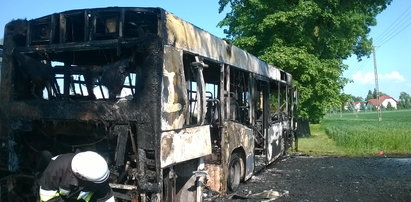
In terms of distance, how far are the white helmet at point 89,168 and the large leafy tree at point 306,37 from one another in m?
15.7

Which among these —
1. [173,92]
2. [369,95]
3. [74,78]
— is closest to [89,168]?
[173,92]

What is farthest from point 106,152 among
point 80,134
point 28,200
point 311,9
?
point 311,9

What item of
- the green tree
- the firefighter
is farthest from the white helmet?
the green tree

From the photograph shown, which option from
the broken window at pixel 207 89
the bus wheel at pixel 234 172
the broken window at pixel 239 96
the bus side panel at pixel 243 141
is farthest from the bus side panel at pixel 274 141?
the broken window at pixel 207 89

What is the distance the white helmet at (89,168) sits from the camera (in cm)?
351

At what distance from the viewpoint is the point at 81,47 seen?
5449mm

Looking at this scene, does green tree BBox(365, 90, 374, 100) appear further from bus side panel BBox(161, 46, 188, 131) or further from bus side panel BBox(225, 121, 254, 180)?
bus side panel BBox(161, 46, 188, 131)

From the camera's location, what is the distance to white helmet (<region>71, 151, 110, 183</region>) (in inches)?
138

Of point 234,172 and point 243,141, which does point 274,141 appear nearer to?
point 243,141

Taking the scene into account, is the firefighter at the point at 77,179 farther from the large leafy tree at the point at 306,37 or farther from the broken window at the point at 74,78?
the large leafy tree at the point at 306,37

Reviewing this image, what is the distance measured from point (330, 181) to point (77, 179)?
707 centimetres

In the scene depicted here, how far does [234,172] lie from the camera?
777 centimetres

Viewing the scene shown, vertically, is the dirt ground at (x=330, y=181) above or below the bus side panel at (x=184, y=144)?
below

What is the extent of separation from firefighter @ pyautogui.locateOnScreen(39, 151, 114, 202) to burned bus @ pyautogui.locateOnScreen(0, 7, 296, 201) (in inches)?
47.7
